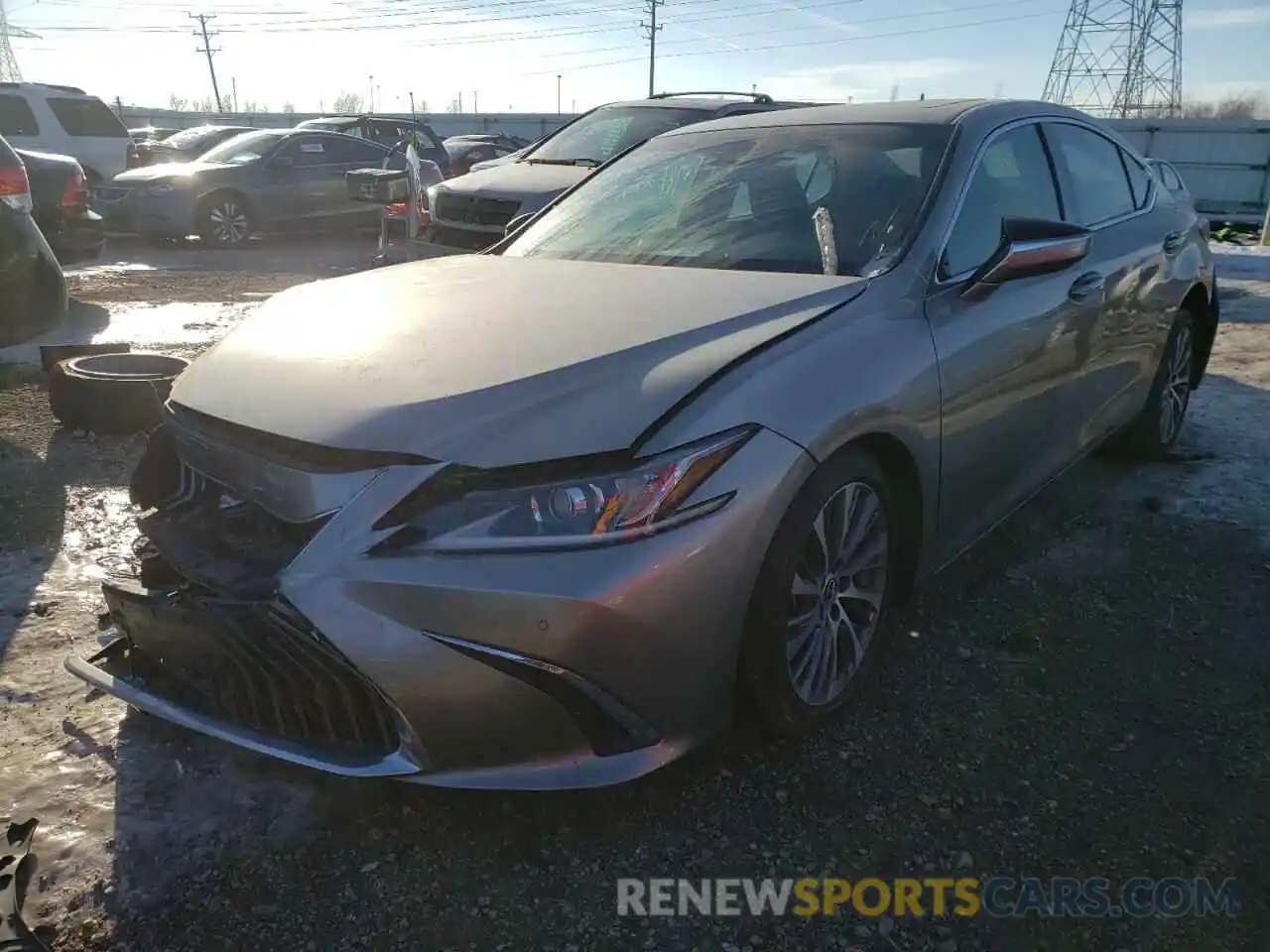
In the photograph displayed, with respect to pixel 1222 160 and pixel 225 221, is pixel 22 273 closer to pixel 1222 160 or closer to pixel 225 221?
pixel 225 221

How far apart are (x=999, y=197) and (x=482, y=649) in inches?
91.9

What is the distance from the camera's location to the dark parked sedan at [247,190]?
12.5 meters

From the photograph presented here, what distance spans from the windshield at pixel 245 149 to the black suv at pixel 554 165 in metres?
6.30

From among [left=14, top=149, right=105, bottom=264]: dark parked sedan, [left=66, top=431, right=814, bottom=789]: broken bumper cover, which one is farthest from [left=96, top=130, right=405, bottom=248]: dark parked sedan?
[left=66, top=431, right=814, bottom=789]: broken bumper cover

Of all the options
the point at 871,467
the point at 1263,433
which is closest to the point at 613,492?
the point at 871,467

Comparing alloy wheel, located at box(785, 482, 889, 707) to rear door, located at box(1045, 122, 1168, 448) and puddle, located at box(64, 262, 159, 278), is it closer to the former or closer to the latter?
rear door, located at box(1045, 122, 1168, 448)

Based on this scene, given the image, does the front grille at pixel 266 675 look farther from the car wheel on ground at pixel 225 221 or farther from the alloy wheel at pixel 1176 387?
the car wheel on ground at pixel 225 221

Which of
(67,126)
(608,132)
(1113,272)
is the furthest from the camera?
(67,126)

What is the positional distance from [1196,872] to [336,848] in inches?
71.8

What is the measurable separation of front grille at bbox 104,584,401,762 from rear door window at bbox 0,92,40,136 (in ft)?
48.6

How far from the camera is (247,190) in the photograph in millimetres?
12844

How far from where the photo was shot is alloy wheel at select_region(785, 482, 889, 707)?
2344 millimetres

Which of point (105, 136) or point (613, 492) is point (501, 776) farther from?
point (105, 136)

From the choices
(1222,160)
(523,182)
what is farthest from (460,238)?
(1222,160)
